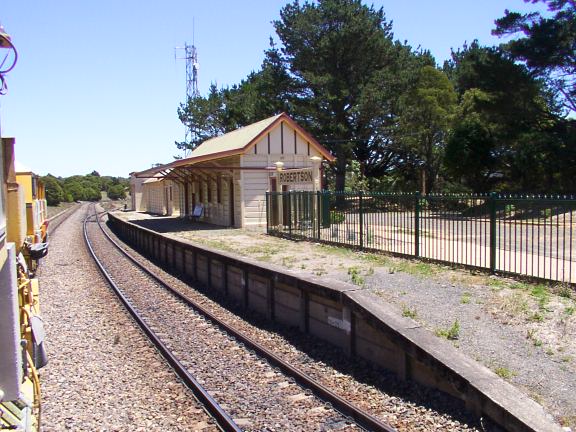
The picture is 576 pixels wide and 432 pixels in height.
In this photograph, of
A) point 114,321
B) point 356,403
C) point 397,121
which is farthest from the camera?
point 397,121

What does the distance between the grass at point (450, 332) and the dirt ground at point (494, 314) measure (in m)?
0.01

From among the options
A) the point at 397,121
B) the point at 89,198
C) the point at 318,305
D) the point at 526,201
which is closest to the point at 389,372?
the point at 318,305

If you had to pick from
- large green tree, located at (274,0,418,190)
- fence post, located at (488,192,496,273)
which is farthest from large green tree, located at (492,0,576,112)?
fence post, located at (488,192,496,273)

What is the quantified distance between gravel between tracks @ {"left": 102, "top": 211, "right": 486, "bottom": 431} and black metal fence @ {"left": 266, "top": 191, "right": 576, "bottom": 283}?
12.4 feet

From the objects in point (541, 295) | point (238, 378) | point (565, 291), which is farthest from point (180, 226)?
point (565, 291)

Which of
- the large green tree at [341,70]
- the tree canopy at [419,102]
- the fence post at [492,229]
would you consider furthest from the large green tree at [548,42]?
the fence post at [492,229]

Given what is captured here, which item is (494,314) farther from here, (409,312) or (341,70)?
(341,70)

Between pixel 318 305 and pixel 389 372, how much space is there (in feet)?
7.24

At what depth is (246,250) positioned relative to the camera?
619 inches

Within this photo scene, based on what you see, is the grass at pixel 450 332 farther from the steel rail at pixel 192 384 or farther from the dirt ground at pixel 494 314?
the steel rail at pixel 192 384

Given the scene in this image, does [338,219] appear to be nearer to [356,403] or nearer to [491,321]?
[491,321]

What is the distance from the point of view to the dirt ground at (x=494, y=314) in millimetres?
5520

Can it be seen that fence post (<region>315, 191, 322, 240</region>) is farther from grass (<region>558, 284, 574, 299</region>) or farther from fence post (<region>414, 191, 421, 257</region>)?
grass (<region>558, 284, 574, 299</region>)

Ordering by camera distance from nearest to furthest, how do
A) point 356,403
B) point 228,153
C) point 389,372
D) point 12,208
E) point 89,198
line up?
1. point 12,208
2. point 356,403
3. point 389,372
4. point 228,153
5. point 89,198
